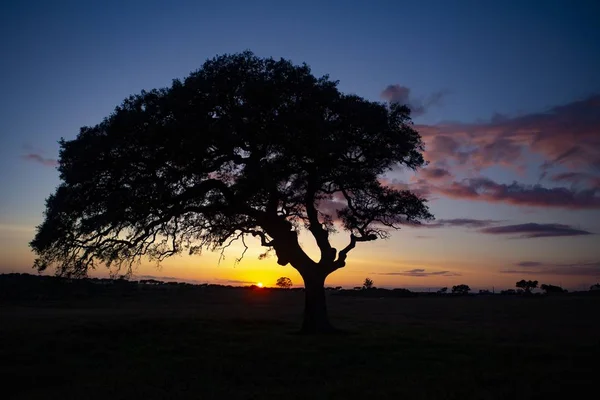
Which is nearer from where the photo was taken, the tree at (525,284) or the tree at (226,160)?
the tree at (226,160)

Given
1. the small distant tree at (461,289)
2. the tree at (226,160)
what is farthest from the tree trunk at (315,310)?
the small distant tree at (461,289)

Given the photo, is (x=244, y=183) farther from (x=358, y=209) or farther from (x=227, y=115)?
(x=358, y=209)

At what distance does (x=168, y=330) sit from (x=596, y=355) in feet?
65.7

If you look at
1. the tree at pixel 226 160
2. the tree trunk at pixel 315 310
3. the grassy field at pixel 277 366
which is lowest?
the grassy field at pixel 277 366

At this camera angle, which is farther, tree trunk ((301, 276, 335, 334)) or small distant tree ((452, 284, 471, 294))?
small distant tree ((452, 284, 471, 294))

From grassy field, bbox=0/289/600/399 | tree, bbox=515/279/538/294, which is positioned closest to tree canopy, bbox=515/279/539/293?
tree, bbox=515/279/538/294

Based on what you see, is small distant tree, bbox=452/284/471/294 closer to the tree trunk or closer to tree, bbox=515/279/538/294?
tree, bbox=515/279/538/294

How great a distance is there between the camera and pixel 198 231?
31.0m

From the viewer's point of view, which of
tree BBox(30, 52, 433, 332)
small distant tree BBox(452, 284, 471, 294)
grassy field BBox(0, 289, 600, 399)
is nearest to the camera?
grassy field BBox(0, 289, 600, 399)

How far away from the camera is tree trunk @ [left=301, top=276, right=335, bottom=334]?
29.8m

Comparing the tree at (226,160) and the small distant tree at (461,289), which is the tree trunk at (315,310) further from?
the small distant tree at (461,289)

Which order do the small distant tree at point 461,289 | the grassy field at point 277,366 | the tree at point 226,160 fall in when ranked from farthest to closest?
the small distant tree at point 461,289 → the tree at point 226,160 → the grassy field at point 277,366

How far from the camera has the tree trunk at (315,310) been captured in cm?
2980

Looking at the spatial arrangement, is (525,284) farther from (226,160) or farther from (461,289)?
(226,160)
